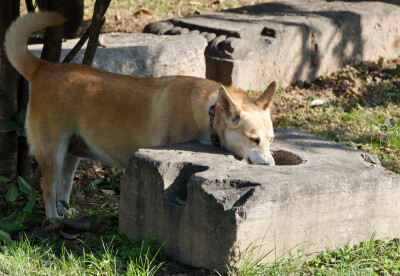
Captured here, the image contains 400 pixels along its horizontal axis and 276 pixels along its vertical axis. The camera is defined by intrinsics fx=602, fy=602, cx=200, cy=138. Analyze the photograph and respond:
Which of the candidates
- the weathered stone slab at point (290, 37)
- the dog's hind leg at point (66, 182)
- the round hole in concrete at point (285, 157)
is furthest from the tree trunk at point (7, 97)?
the weathered stone slab at point (290, 37)

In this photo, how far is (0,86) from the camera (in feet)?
16.6

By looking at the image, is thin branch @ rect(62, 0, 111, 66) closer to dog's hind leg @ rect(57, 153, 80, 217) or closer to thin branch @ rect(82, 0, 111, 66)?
thin branch @ rect(82, 0, 111, 66)

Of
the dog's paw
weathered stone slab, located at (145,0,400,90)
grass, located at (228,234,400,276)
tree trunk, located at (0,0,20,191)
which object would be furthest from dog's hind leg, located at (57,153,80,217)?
weathered stone slab, located at (145,0,400,90)

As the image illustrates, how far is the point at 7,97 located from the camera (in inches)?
199

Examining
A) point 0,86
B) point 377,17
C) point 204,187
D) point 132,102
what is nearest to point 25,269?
point 204,187

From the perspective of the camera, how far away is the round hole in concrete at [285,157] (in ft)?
14.8

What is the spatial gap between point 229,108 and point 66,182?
1.72 meters

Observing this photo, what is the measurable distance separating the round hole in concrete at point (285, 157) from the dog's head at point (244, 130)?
0.22 metres

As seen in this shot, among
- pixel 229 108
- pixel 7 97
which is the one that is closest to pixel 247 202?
pixel 229 108

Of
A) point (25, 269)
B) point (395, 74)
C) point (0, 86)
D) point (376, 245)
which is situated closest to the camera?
point (25, 269)

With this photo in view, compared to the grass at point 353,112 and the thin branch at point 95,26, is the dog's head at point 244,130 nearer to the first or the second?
the thin branch at point 95,26

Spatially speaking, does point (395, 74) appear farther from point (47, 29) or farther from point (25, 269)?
point (25, 269)

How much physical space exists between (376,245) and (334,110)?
10.3ft

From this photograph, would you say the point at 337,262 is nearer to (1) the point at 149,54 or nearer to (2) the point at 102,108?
(2) the point at 102,108
